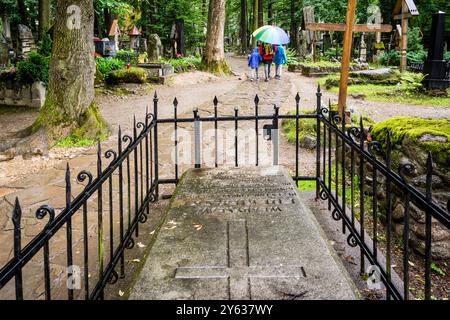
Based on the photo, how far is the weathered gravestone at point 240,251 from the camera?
2.41 metres

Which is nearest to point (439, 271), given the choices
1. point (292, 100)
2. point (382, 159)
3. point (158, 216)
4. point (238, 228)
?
point (382, 159)

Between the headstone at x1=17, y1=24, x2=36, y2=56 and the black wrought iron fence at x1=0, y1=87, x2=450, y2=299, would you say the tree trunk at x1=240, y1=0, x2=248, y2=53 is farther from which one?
the black wrought iron fence at x1=0, y1=87, x2=450, y2=299

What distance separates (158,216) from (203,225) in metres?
1.50

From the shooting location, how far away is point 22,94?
44.7 ft

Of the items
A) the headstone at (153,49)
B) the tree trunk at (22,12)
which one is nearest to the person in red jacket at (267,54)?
the headstone at (153,49)

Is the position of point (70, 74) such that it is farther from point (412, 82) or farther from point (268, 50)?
point (412, 82)

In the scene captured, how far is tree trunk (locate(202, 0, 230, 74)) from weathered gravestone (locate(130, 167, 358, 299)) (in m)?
15.4

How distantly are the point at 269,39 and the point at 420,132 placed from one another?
10.6 meters

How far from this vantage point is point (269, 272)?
2.59 metres

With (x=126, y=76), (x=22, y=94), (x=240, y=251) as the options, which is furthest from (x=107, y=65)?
(x=240, y=251)

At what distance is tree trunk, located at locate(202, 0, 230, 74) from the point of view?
18.6 meters

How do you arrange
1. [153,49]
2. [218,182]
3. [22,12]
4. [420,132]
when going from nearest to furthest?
[218,182]
[420,132]
[153,49]
[22,12]

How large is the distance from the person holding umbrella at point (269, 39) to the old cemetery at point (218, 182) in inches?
2.7

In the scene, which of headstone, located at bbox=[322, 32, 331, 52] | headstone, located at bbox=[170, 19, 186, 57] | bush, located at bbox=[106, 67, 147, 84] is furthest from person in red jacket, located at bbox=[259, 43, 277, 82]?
headstone, located at bbox=[322, 32, 331, 52]
